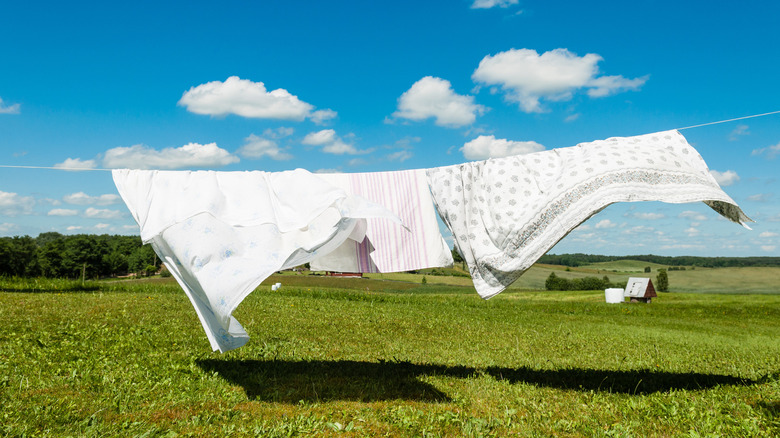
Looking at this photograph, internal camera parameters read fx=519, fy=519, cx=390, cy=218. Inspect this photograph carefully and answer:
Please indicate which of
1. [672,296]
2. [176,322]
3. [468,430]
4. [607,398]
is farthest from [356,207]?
[672,296]

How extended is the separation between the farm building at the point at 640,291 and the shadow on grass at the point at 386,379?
17.1 meters

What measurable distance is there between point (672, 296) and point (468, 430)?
915 inches

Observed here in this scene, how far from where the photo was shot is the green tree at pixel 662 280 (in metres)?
31.6

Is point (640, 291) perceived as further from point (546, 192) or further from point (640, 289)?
point (546, 192)

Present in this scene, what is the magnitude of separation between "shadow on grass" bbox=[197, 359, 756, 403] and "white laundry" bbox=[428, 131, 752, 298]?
5.71 ft

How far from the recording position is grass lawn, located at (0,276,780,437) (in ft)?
15.4

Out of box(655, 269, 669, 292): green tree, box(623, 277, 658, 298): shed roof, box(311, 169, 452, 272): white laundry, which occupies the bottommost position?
box(655, 269, 669, 292): green tree

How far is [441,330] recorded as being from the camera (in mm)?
10461

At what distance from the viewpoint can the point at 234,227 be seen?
15.2ft

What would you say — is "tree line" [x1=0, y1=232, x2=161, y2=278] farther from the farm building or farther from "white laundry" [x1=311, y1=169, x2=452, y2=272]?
"white laundry" [x1=311, y1=169, x2=452, y2=272]

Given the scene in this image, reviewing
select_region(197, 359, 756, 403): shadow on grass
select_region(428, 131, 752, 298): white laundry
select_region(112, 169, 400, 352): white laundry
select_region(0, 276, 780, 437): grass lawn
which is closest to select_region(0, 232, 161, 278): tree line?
select_region(0, 276, 780, 437): grass lawn

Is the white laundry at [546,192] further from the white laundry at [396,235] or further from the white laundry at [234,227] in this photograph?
the white laundry at [234,227]

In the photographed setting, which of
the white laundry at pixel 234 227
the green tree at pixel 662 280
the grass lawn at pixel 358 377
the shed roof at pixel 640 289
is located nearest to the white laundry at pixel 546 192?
the white laundry at pixel 234 227

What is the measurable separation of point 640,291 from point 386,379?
65.4 ft
